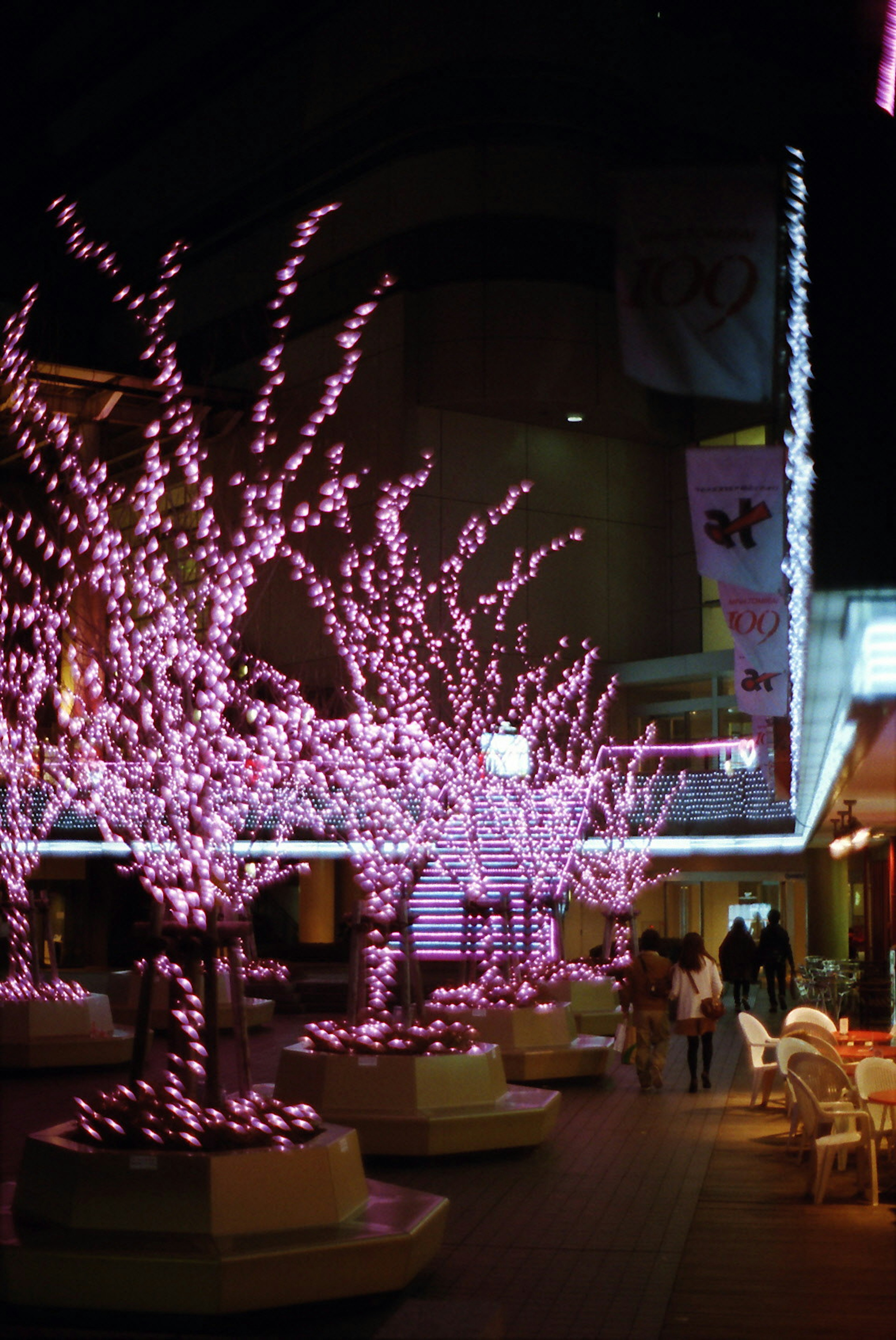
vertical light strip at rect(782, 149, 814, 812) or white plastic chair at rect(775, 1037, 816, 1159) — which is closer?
vertical light strip at rect(782, 149, 814, 812)

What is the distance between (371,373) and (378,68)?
22.9ft

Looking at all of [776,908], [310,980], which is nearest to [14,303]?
[310,980]

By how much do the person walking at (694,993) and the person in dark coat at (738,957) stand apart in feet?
28.3

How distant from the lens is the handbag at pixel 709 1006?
13586mm

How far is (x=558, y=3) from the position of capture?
1271 inches

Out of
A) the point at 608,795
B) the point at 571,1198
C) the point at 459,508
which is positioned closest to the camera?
the point at 571,1198

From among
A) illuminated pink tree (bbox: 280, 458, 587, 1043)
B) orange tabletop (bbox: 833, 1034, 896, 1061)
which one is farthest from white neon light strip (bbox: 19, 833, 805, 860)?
orange tabletop (bbox: 833, 1034, 896, 1061)

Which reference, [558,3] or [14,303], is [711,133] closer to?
[558,3]

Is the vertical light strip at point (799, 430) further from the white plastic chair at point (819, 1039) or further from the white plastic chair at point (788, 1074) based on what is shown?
the white plastic chair at point (819, 1039)

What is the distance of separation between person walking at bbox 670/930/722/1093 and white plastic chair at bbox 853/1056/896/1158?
4244 mm

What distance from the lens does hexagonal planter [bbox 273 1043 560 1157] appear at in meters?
9.44

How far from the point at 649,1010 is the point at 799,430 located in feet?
34.7

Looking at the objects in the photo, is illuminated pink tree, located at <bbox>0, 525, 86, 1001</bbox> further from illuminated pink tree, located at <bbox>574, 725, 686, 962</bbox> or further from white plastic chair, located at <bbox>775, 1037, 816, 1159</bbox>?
illuminated pink tree, located at <bbox>574, 725, 686, 962</bbox>

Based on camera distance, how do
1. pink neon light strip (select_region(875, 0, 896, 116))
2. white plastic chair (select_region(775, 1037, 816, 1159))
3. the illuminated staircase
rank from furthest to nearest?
the illuminated staircase, white plastic chair (select_region(775, 1037, 816, 1159)), pink neon light strip (select_region(875, 0, 896, 116))
